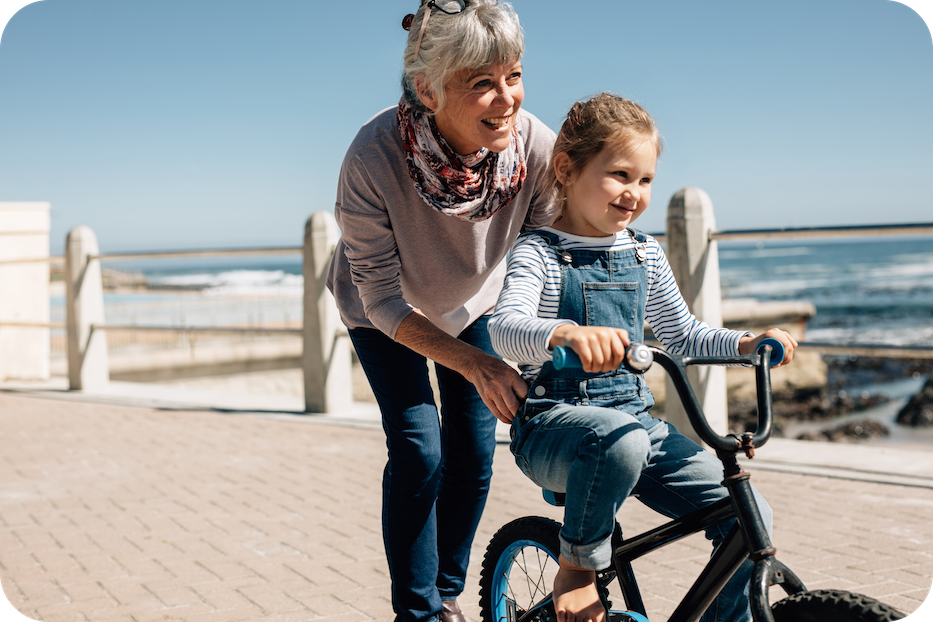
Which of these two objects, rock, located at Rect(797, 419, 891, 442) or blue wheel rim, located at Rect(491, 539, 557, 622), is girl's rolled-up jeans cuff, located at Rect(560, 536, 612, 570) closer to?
blue wheel rim, located at Rect(491, 539, 557, 622)

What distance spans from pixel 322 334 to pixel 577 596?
504 centimetres

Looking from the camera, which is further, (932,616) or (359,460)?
(359,460)

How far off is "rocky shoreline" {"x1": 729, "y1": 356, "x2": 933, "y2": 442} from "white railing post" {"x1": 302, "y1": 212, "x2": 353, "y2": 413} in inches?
275

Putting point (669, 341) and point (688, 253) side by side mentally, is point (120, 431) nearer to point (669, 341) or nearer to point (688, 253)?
point (688, 253)

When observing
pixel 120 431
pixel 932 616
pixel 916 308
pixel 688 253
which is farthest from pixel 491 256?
pixel 916 308

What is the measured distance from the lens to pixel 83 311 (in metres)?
8.20

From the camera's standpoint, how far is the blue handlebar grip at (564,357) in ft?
4.81

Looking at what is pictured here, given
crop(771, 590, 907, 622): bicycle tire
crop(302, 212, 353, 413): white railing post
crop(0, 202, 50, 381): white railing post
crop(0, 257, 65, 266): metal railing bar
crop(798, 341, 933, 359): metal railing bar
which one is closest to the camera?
crop(771, 590, 907, 622): bicycle tire

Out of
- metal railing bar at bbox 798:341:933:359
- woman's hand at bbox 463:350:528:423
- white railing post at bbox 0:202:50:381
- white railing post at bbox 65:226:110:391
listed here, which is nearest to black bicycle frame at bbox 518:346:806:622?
woman's hand at bbox 463:350:528:423

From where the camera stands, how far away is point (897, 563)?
3.16 m

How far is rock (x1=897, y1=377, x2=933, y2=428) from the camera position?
1364cm

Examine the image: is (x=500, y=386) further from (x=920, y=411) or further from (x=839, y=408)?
(x=839, y=408)

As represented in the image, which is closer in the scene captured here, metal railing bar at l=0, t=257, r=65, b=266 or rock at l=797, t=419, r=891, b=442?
metal railing bar at l=0, t=257, r=65, b=266

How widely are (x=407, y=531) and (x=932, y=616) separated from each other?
62.1 inches
